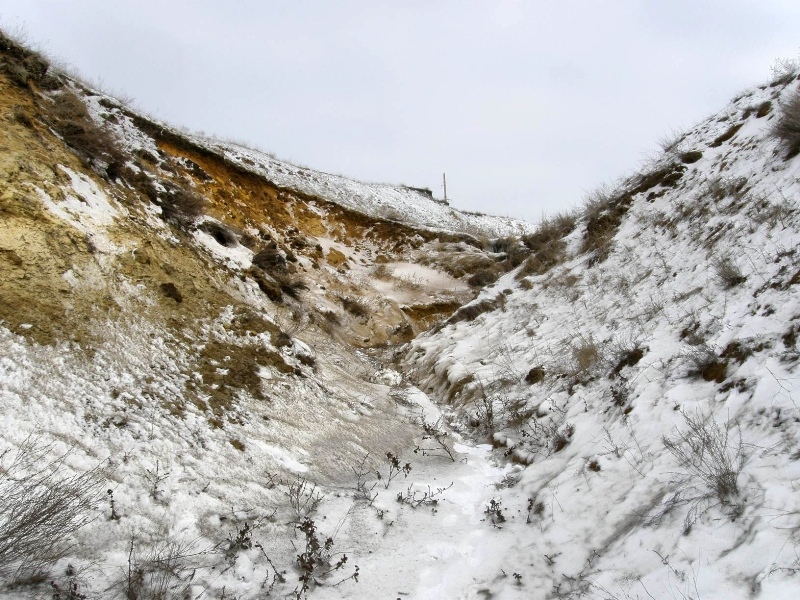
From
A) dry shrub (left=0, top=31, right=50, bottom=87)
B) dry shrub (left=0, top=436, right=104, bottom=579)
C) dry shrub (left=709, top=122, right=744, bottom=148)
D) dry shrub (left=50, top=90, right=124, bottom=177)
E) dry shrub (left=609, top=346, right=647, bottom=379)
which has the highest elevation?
dry shrub (left=0, top=31, right=50, bottom=87)

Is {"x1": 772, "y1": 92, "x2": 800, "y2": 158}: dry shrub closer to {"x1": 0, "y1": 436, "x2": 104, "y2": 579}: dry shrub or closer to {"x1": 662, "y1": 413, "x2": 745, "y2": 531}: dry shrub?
{"x1": 662, "y1": 413, "x2": 745, "y2": 531}: dry shrub

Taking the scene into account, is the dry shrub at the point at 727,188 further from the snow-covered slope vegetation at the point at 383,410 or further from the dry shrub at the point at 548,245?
the dry shrub at the point at 548,245

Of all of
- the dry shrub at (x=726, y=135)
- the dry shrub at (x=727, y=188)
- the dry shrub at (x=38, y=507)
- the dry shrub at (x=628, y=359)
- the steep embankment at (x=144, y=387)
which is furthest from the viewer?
the dry shrub at (x=726, y=135)

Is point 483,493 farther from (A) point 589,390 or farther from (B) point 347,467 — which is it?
(A) point 589,390

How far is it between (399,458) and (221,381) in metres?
2.35

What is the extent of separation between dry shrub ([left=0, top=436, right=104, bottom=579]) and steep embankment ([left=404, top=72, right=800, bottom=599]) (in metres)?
2.82

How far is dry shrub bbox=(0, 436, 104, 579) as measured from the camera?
9.61 feet

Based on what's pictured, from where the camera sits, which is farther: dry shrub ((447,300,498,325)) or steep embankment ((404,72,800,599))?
dry shrub ((447,300,498,325))

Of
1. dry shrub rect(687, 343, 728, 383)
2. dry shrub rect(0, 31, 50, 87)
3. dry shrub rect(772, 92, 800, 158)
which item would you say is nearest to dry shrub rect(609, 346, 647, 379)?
dry shrub rect(687, 343, 728, 383)

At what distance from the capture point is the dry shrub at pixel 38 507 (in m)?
2.93

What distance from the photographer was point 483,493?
5109mm

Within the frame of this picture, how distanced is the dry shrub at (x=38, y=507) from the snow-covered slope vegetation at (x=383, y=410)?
20 mm

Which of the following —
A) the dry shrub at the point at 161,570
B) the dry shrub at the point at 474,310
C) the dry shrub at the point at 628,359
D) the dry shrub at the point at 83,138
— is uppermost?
the dry shrub at the point at 83,138

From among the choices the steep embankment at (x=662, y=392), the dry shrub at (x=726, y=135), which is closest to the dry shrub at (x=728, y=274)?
the steep embankment at (x=662, y=392)
